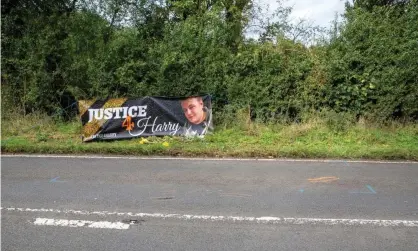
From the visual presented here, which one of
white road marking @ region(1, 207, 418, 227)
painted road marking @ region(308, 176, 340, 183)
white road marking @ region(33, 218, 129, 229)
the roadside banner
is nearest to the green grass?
the roadside banner

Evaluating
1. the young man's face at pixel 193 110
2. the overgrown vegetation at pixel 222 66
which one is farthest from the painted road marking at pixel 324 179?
the young man's face at pixel 193 110

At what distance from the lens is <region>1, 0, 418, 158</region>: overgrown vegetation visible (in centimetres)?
1080

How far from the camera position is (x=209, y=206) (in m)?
4.78

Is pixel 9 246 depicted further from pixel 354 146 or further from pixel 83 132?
pixel 354 146

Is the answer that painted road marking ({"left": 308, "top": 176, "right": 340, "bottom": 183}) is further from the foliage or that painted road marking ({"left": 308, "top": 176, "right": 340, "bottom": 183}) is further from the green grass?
the foliage

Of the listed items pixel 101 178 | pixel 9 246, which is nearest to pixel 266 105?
pixel 101 178

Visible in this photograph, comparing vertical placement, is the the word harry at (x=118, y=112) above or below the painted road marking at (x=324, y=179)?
above

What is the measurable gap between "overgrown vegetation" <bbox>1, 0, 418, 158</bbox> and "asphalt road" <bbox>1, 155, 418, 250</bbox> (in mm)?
3200

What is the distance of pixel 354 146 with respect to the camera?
28.8 feet

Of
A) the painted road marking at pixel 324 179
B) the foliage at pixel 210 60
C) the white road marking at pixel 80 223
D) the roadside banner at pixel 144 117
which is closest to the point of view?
the white road marking at pixel 80 223

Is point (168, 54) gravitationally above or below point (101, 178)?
above

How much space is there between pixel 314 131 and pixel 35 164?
24.4 ft

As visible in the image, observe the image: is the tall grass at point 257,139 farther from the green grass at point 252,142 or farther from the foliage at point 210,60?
the foliage at point 210,60

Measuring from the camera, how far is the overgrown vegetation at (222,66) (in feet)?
35.4
